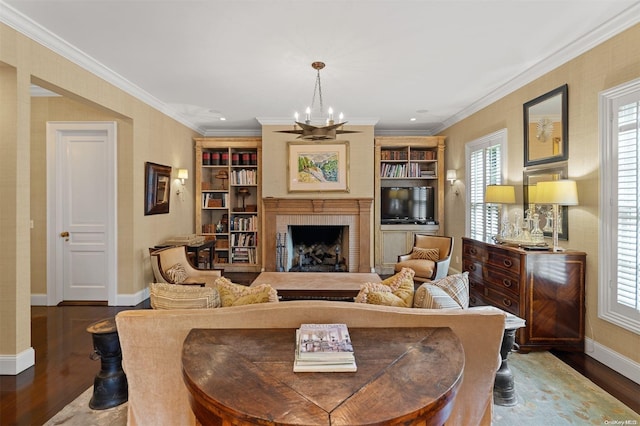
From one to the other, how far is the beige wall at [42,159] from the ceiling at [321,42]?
8.6 inches

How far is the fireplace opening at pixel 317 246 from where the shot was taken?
20.1ft

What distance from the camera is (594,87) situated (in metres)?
2.85

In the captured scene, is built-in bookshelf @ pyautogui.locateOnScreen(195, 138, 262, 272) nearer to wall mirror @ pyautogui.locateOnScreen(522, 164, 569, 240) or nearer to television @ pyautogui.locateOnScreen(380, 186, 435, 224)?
television @ pyautogui.locateOnScreen(380, 186, 435, 224)

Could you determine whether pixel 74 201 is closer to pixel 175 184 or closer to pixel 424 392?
pixel 175 184

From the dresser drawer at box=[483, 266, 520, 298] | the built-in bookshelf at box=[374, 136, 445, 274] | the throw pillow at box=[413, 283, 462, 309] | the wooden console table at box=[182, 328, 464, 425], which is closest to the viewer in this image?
the wooden console table at box=[182, 328, 464, 425]

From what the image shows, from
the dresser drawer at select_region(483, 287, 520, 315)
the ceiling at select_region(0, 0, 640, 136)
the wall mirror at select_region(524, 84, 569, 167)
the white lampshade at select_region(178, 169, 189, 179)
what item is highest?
the ceiling at select_region(0, 0, 640, 136)

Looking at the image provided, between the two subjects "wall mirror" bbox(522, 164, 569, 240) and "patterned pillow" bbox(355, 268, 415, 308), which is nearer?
"patterned pillow" bbox(355, 268, 415, 308)

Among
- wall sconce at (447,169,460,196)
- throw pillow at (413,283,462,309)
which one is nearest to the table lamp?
wall sconce at (447,169,460,196)

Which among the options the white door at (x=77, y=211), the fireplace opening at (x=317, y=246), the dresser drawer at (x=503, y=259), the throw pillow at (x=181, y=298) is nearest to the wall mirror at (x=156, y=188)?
the white door at (x=77, y=211)

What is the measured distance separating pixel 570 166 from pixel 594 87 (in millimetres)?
710

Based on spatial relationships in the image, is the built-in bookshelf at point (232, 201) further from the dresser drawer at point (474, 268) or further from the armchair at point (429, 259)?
the dresser drawer at point (474, 268)

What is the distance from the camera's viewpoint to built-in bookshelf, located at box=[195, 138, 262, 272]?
618 centimetres

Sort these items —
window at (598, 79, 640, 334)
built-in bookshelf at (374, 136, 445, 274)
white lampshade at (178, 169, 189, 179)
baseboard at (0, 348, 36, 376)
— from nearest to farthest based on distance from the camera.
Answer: window at (598, 79, 640, 334)
baseboard at (0, 348, 36, 376)
white lampshade at (178, 169, 189, 179)
built-in bookshelf at (374, 136, 445, 274)

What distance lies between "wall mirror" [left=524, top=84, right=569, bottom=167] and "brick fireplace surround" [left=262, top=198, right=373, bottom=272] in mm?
2631
